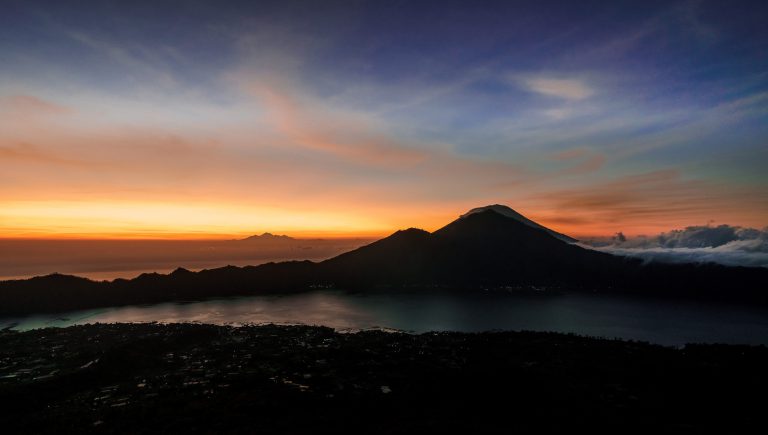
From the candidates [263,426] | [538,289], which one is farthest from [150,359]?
[538,289]

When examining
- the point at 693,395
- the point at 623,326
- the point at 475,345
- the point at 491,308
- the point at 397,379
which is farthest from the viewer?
the point at 491,308

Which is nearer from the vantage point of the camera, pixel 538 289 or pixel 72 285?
pixel 72 285

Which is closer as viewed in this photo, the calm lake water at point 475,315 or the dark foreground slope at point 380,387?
the dark foreground slope at point 380,387

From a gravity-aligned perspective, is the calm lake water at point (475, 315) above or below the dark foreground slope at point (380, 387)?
below

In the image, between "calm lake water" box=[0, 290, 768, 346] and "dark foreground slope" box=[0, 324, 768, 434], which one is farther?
"calm lake water" box=[0, 290, 768, 346]

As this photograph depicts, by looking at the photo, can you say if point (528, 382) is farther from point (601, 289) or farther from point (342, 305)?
point (601, 289)
